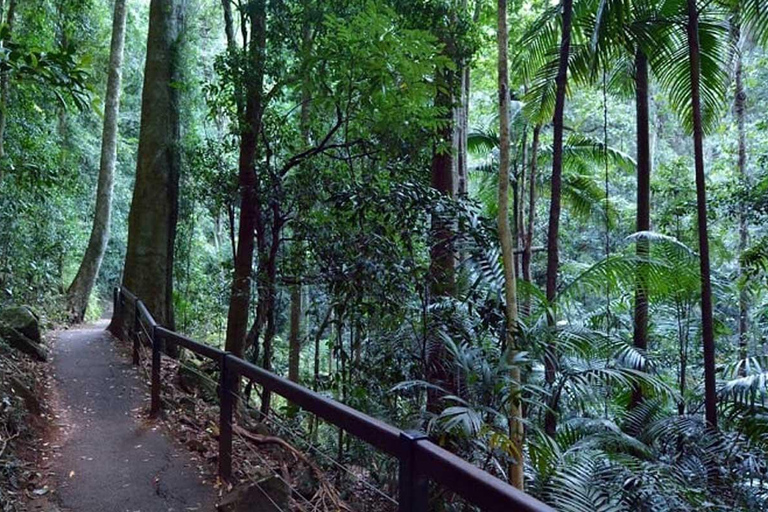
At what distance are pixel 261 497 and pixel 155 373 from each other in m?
2.50

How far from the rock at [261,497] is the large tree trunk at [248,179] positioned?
381cm

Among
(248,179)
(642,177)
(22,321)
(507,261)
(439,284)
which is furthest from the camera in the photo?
(642,177)

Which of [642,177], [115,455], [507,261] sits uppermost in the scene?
[642,177]

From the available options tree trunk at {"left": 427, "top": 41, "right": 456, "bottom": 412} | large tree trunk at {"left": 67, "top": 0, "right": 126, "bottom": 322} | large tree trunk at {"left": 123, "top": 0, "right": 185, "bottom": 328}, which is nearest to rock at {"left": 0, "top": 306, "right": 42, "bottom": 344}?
large tree trunk at {"left": 123, "top": 0, "right": 185, "bottom": 328}

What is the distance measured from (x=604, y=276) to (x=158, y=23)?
831 cm

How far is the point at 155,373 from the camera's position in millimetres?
5402

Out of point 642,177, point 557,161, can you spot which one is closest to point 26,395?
point 557,161

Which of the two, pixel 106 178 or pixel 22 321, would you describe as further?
pixel 106 178

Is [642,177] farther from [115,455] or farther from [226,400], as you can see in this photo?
[115,455]

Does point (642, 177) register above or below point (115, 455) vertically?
above

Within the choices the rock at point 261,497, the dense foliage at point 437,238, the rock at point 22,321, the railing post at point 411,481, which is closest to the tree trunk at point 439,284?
the dense foliage at point 437,238

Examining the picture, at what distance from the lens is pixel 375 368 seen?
5.31 metres

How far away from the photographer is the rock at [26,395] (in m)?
5.43

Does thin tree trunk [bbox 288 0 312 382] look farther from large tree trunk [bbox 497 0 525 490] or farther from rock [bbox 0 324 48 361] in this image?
rock [bbox 0 324 48 361]
